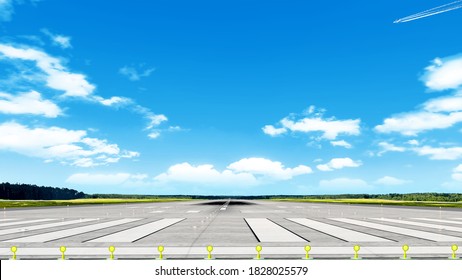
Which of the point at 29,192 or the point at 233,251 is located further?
the point at 29,192

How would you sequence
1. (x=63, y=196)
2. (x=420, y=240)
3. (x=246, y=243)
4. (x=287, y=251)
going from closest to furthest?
(x=287, y=251)
(x=246, y=243)
(x=420, y=240)
(x=63, y=196)

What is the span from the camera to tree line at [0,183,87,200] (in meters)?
136

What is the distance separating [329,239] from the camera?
56.3ft

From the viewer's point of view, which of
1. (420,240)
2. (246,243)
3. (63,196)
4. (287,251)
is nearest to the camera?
(287,251)

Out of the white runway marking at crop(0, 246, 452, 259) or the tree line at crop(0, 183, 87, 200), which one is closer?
the white runway marking at crop(0, 246, 452, 259)

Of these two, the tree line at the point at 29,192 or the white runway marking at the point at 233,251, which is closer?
the white runway marking at the point at 233,251

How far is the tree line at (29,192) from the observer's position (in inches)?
5369

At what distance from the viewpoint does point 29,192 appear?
473 feet

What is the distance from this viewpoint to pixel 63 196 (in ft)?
520
